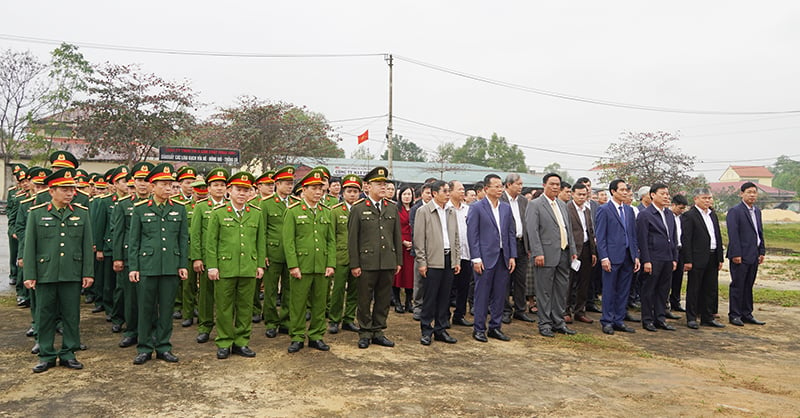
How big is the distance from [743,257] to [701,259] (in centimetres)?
68

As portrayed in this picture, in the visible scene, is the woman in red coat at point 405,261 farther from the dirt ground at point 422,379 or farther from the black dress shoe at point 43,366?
the black dress shoe at point 43,366

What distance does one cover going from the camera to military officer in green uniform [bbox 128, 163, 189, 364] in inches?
199

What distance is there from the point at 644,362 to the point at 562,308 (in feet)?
4.36

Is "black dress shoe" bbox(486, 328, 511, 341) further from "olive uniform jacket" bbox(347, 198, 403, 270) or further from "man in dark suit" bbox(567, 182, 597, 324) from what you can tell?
"man in dark suit" bbox(567, 182, 597, 324)

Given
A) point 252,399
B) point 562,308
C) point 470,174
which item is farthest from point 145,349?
point 470,174

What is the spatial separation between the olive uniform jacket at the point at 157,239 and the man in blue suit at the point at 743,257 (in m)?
6.93

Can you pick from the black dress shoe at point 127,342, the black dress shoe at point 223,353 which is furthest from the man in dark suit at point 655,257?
the black dress shoe at point 127,342

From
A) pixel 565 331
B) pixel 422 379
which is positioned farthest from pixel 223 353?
pixel 565 331

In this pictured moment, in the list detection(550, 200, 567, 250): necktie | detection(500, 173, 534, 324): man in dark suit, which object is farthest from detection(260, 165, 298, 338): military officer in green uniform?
detection(550, 200, 567, 250): necktie

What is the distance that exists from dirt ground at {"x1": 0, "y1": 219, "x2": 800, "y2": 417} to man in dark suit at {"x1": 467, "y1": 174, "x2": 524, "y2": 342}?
301 millimetres

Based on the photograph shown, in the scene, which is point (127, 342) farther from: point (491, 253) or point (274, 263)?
point (491, 253)

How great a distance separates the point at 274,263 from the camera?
638 centimetres

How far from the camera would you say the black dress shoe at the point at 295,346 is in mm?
5434

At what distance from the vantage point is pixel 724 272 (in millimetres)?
13508
